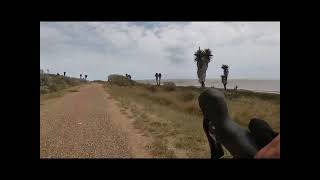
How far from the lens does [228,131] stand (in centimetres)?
838

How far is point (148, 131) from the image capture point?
15.7m

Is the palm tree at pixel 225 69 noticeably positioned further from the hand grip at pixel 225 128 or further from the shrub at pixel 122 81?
the hand grip at pixel 225 128

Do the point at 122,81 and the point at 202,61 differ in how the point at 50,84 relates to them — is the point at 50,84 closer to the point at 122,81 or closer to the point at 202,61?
the point at 122,81

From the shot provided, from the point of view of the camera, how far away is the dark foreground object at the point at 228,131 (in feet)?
25.2

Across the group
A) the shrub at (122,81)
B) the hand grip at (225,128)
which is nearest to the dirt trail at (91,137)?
the hand grip at (225,128)

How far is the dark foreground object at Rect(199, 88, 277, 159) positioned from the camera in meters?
7.69

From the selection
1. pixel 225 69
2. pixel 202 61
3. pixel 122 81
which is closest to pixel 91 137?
pixel 202 61

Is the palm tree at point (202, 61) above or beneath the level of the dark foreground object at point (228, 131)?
above
